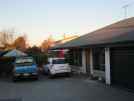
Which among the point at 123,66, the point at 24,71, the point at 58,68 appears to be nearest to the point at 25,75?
the point at 24,71

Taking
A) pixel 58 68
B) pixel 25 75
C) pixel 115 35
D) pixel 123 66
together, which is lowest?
pixel 25 75

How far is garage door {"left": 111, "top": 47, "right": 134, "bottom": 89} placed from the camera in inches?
504

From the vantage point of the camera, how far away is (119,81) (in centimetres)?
1419

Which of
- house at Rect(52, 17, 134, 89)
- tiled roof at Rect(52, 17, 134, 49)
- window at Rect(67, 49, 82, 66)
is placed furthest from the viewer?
window at Rect(67, 49, 82, 66)

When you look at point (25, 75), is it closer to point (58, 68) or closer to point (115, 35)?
point (58, 68)

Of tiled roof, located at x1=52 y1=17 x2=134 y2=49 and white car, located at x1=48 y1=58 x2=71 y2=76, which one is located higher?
tiled roof, located at x1=52 y1=17 x2=134 y2=49

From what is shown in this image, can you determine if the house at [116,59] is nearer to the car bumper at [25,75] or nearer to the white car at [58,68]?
the white car at [58,68]

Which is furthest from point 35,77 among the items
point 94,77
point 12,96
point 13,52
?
point 13,52

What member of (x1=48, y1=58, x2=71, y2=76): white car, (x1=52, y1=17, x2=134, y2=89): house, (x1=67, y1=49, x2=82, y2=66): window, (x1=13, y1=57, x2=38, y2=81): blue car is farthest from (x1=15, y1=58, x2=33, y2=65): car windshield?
(x1=67, y1=49, x2=82, y2=66): window

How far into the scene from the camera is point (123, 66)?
13.6 m

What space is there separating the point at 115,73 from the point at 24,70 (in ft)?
25.0

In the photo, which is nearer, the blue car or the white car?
the blue car

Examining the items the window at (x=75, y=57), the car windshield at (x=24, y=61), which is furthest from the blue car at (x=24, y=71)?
the window at (x=75, y=57)

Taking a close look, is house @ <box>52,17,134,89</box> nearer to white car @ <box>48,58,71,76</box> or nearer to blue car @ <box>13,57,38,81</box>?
white car @ <box>48,58,71,76</box>
